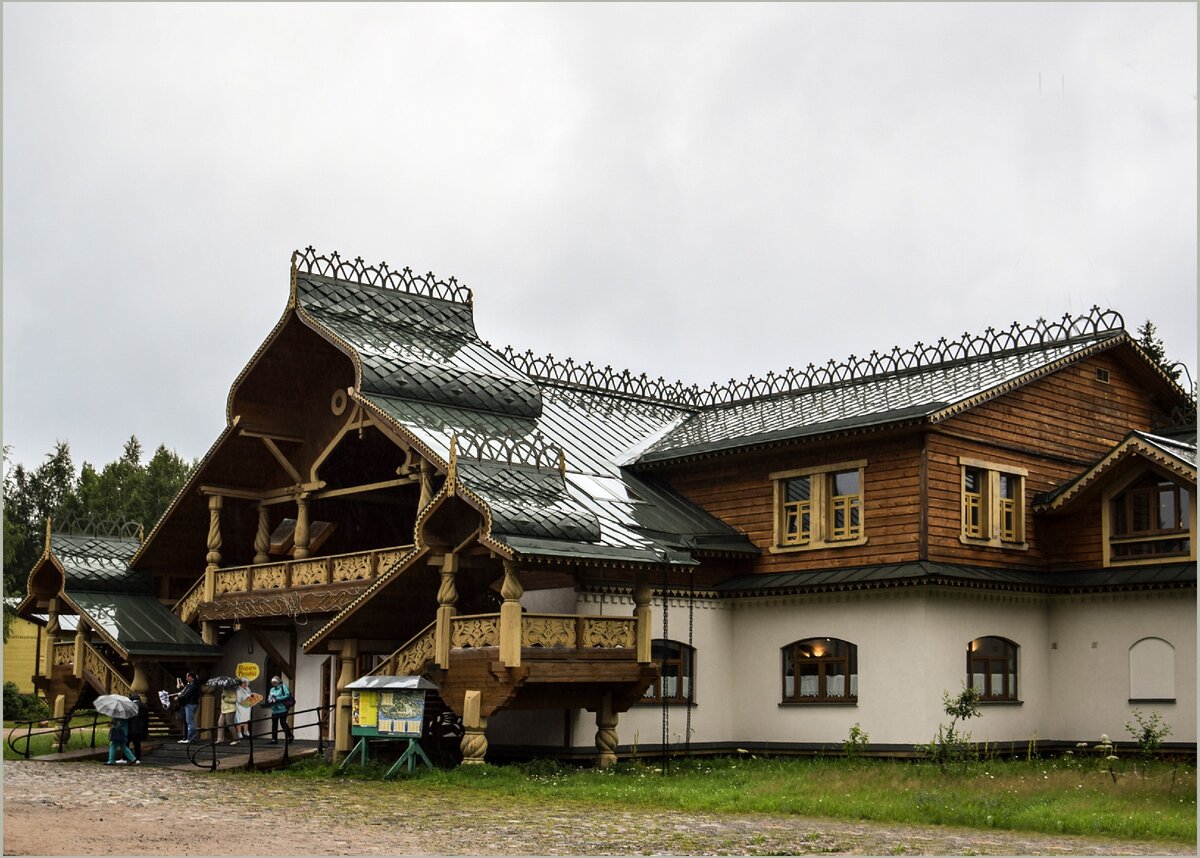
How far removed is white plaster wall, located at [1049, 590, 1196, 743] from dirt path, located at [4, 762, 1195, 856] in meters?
10.1

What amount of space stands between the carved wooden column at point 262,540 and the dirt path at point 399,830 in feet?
38.1

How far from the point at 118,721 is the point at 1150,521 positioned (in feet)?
63.7

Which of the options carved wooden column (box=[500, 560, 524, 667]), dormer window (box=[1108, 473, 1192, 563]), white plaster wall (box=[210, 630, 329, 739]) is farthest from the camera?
white plaster wall (box=[210, 630, 329, 739])

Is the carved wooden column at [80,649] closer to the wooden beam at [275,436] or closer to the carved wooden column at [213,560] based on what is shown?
the carved wooden column at [213,560]

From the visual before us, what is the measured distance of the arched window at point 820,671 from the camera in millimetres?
27844

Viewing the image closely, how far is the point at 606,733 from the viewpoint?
1037 inches

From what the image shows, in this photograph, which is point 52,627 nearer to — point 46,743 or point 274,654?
point 46,743

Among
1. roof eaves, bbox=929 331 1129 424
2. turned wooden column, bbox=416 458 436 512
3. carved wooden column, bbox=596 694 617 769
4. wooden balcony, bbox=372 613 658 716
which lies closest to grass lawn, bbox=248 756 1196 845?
carved wooden column, bbox=596 694 617 769

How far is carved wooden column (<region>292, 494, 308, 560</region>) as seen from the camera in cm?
3181

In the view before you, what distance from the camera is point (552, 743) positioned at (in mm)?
26891

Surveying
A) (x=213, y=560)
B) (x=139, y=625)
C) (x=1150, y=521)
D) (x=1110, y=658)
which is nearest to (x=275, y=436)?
(x=213, y=560)

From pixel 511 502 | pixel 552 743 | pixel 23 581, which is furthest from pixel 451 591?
pixel 23 581

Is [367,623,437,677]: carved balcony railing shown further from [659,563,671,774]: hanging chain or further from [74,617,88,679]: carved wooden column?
[74,617,88,679]: carved wooden column

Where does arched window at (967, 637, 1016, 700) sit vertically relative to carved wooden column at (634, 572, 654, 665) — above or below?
below
